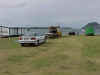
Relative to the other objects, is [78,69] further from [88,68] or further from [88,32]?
[88,32]

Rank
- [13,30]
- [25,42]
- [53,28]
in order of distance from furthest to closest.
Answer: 1. [13,30]
2. [53,28]
3. [25,42]

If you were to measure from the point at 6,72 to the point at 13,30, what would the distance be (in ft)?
148

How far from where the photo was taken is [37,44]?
66.1 feet

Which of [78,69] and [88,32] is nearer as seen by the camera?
[78,69]

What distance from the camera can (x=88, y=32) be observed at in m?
49.5

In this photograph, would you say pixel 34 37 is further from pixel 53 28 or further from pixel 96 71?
pixel 53 28

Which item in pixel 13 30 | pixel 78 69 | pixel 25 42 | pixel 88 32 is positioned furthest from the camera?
pixel 13 30

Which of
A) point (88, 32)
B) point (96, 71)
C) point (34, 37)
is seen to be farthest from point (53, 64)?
point (88, 32)

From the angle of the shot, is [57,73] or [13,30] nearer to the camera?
[57,73]

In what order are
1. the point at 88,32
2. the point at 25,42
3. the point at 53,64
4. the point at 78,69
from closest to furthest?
the point at 78,69 < the point at 53,64 < the point at 25,42 < the point at 88,32

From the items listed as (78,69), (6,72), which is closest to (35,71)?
(6,72)

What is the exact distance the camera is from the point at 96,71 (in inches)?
340

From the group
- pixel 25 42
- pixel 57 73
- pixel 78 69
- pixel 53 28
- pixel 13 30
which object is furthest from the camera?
pixel 13 30

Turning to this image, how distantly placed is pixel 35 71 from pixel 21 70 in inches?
24.6
